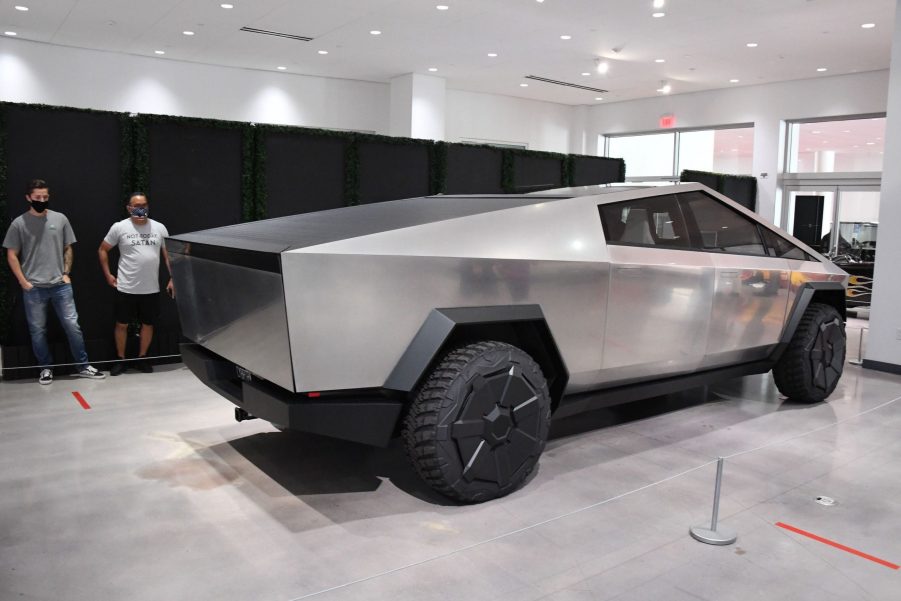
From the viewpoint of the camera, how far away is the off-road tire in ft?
15.1

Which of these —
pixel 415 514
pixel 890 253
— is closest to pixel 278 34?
pixel 890 253

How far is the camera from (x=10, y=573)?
239 centimetres

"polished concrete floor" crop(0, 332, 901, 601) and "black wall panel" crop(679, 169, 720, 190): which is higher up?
"black wall panel" crop(679, 169, 720, 190)

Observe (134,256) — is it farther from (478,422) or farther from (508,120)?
(508,120)

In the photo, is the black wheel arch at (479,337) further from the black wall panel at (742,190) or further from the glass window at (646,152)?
the glass window at (646,152)

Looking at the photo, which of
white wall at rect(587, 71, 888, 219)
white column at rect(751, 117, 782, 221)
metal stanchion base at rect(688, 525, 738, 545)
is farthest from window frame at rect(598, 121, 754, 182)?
metal stanchion base at rect(688, 525, 738, 545)

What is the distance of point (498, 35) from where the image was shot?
11.0m

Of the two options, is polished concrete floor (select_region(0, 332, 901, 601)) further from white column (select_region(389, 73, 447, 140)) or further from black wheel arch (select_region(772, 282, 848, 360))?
white column (select_region(389, 73, 447, 140))

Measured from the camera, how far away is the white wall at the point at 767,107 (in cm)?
1330

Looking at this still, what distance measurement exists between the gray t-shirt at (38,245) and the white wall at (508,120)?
38.9 feet

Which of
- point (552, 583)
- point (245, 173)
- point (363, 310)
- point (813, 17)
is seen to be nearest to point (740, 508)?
point (552, 583)

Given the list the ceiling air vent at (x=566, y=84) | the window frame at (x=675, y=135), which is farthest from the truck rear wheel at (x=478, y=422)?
the window frame at (x=675, y=135)

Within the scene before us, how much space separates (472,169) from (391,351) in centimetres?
597

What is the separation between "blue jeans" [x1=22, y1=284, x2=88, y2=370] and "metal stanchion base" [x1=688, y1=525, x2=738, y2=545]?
427 cm
